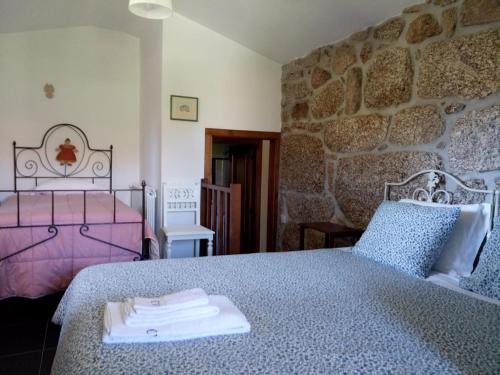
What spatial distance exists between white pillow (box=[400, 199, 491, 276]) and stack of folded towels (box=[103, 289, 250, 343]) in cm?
128

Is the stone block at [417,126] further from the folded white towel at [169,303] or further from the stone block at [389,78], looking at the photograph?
the folded white towel at [169,303]

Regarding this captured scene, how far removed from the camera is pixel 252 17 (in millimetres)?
3236

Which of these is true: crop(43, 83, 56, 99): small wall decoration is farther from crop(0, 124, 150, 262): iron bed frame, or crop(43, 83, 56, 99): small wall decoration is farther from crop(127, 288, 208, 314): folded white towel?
crop(127, 288, 208, 314): folded white towel

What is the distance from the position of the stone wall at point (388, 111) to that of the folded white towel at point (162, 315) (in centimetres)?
168

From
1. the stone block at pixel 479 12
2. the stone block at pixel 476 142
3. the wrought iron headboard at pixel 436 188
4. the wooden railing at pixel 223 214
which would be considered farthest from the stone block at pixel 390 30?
the wooden railing at pixel 223 214

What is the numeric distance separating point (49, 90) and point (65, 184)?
1.10 m

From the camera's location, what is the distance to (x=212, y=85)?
3.78 metres

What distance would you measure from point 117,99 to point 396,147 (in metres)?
3.43

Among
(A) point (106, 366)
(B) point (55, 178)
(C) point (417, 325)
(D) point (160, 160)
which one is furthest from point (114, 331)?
(B) point (55, 178)

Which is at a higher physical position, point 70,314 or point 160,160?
point 160,160

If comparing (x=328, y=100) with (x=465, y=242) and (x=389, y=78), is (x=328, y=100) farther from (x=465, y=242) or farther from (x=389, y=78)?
(x=465, y=242)

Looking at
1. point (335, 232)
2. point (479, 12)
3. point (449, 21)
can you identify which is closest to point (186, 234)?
point (335, 232)

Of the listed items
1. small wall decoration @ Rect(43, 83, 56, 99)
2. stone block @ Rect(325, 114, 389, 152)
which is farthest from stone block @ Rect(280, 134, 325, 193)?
small wall decoration @ Rect(43, 83, 56, 99)

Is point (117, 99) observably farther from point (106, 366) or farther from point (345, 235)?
point (106, 366)
